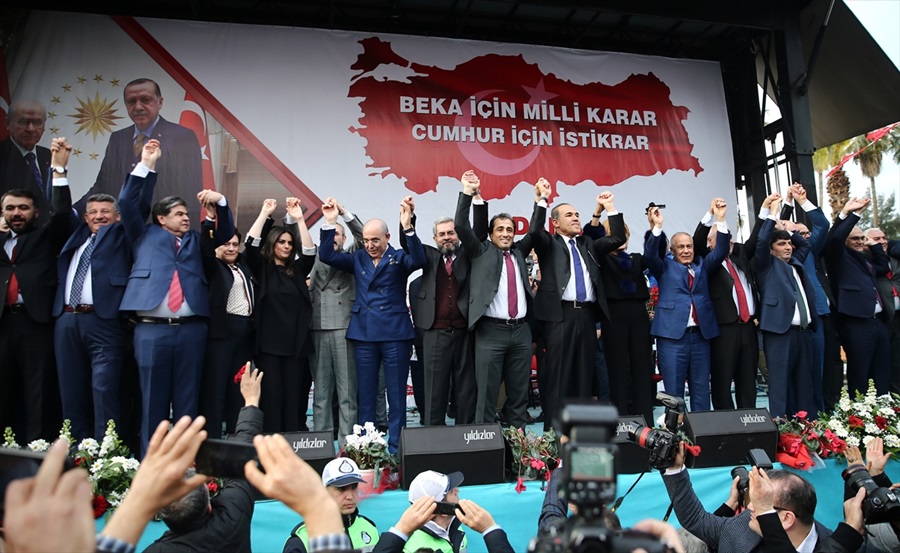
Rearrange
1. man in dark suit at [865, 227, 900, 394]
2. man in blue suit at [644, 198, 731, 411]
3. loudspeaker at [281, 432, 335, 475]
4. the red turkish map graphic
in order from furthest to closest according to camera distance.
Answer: the red turkish map graphic, man in dark suit at [865, 227, 900, 394], man in blue suit at [644, 198, 731, 411], loudspeaker at [281, 432, 335, 475]

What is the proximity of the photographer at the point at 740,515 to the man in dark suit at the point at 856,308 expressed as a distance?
349 cm

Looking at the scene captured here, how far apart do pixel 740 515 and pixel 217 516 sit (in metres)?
1.99

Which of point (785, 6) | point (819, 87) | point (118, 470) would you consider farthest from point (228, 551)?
point (819, 87)

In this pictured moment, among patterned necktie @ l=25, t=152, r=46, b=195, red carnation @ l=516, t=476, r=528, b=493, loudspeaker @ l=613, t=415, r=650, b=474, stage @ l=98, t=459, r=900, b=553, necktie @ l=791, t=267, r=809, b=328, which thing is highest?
patterned necktie @ l=25, t=152, r=46, b=195

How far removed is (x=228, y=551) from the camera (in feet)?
7.59

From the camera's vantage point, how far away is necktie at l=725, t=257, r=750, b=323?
5055 mm

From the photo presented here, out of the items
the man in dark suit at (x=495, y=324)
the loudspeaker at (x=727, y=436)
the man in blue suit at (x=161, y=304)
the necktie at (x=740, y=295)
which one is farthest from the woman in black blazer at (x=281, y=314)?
the necktie at (x=740, y=295)

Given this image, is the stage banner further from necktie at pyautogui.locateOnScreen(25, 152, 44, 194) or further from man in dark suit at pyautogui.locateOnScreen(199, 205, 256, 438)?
man in dark suit at pyautogui.locateOnScreen(199, 205, 256, 438)

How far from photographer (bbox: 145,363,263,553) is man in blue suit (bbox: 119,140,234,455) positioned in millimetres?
1658

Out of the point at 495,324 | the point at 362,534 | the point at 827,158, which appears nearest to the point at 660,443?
the point at 362,534

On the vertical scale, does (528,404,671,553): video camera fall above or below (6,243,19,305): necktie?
below

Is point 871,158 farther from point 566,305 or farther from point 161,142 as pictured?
point 161,142

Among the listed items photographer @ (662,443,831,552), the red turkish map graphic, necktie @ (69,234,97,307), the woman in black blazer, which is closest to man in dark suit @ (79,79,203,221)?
the red turkish map graphic

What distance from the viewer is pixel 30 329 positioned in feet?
13.6
